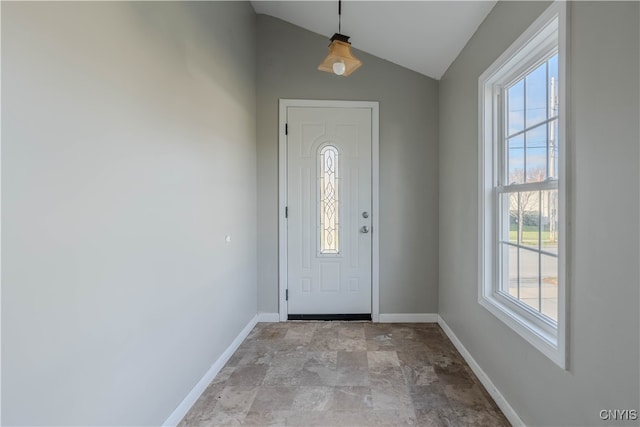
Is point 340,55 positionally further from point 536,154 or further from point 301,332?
point 301,332

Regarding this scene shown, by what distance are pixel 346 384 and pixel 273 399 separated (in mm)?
478

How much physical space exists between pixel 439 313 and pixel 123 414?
2.60m

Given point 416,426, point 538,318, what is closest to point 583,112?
point 538,318

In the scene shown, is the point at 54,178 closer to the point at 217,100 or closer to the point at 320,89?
the point at 217,100

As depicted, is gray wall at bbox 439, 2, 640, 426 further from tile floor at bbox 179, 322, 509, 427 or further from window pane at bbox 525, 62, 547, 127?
tile floor at bbox 179, 322, 509, 427

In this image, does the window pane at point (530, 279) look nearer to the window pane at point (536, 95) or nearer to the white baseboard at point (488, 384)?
the white baseboard at point (488, 384)

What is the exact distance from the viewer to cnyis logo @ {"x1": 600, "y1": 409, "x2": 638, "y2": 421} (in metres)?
0.90

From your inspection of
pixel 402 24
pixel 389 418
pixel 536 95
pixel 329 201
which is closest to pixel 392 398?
pixel 389 418

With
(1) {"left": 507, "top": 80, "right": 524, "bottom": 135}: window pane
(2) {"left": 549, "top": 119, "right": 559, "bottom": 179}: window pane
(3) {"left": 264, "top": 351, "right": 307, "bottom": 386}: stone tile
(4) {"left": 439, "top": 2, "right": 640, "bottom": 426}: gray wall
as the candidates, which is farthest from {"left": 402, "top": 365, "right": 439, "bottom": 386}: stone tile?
(1) {"left": 507, "top": 80, "right": 524, "bottom": 135}: window pane

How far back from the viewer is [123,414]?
1.16 metres

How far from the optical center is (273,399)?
1.74 metres

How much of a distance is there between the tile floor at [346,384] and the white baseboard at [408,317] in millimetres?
232

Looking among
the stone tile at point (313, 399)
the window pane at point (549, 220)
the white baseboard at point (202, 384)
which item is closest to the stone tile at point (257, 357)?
the white baseboard at point (202, 384)

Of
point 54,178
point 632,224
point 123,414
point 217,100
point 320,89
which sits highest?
point 320,89
